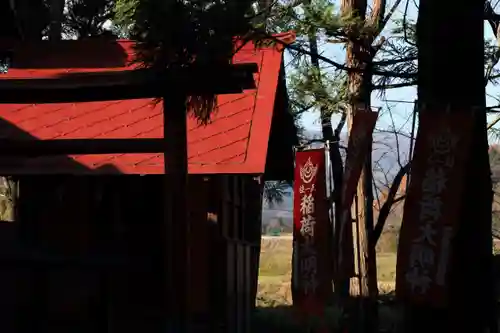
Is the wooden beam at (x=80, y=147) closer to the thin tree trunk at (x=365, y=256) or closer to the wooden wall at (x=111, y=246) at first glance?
the wooden wall at (x=111, y=246)

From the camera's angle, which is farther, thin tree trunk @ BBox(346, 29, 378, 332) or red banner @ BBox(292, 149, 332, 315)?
thin tree trunk @ BBox(346, 29, 378, 332)

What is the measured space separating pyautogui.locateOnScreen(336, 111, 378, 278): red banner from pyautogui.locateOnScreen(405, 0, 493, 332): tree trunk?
264cm

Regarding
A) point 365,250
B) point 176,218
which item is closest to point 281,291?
point 365,250

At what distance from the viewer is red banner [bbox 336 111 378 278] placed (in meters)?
8.16

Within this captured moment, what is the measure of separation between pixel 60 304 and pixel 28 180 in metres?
1.36

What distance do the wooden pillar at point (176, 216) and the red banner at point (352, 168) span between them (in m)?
3.05

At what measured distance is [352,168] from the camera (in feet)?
27.5

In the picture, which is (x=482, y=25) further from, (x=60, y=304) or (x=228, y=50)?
(x=60, y=304)

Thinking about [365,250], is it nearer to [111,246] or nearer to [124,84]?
[111,246]

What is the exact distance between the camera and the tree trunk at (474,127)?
16.8 feet

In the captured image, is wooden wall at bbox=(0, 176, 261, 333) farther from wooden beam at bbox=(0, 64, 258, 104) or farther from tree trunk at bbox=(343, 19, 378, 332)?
tree trunk at bbox=(343, 19, 378, 332)

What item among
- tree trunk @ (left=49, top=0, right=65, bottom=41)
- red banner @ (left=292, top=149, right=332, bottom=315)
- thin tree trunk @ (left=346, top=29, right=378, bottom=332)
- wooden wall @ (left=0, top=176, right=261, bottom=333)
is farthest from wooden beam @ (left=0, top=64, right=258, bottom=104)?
tree trunk @ (left=49, top=0, right=65, bottom=41)

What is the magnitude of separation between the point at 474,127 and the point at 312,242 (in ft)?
12.2

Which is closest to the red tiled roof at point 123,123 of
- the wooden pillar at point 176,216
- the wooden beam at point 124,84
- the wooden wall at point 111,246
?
the wooden wall at point 111,246
